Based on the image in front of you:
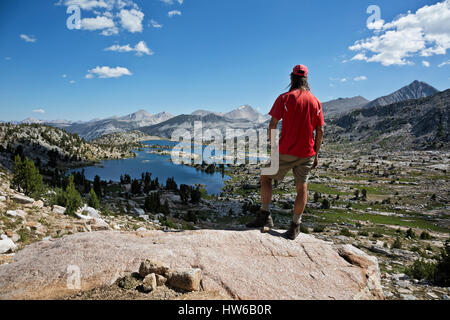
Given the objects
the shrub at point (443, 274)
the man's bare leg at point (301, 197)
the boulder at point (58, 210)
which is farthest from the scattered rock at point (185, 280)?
the boulder at point (58, 210)

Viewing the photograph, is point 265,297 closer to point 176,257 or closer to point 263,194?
A: point 176,257

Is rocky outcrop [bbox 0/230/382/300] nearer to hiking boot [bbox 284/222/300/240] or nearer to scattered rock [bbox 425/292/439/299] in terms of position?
hiking boot [bbox 284/222/300/240]

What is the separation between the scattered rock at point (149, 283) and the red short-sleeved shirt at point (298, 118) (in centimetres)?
397

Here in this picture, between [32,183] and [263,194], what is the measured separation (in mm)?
18140

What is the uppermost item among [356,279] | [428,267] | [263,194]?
[263,194]

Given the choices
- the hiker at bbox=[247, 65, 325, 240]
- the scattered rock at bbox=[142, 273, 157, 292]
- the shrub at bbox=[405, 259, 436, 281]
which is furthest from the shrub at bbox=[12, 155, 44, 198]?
the shrub at bbox=[405, 259, 436, 281]

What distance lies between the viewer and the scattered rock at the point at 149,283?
372cm

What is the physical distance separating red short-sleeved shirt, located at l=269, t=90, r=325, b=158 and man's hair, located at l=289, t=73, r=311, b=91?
201 mm

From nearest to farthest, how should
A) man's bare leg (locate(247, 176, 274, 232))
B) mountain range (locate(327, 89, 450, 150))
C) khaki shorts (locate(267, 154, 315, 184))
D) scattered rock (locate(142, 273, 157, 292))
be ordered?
scattered rock (locate(142, 273, 157, 292)) < khaki shorts (locate(267, 154, 315, 184)) < man's bare leg (locate(247, 176, 274, 232)) < mountain range (locate(327, 89, 450, 150))

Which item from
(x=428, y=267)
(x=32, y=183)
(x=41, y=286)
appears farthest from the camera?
(x=32, y=183)

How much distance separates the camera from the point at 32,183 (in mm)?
16688

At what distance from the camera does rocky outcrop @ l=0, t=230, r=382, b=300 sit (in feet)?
13.1

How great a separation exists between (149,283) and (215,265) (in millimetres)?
1352
